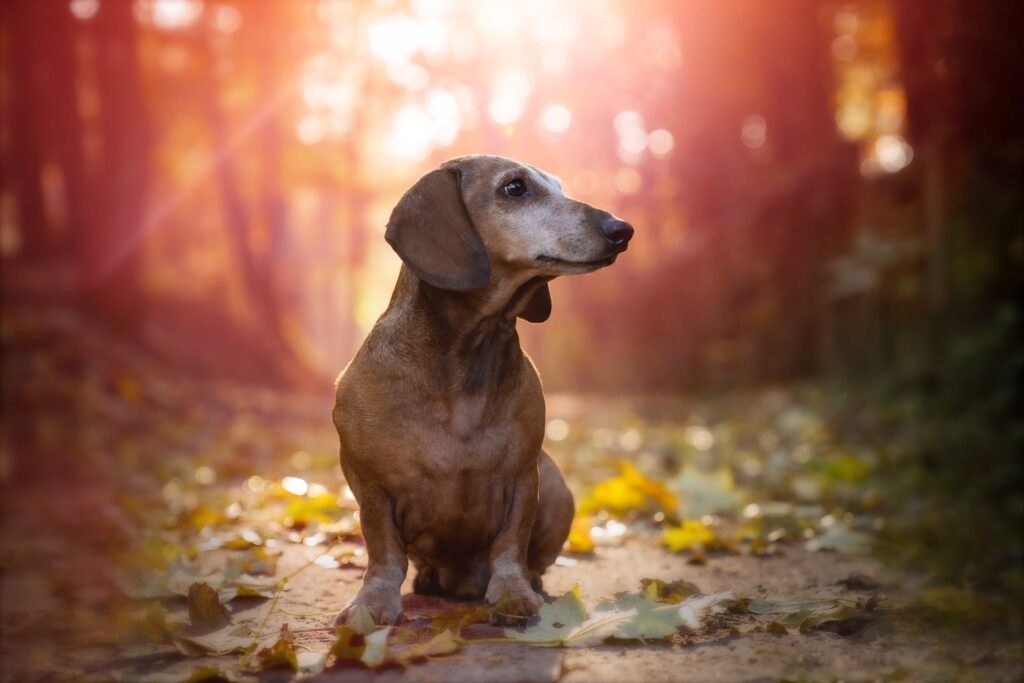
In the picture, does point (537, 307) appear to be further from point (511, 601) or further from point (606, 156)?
point (606, 156)

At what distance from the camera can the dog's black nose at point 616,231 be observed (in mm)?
3510

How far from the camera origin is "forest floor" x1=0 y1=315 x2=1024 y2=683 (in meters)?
2.93

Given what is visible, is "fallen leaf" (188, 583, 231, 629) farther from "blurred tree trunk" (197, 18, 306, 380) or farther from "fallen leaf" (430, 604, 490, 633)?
"blurred tree trunk" (197, 18, 306, 380)

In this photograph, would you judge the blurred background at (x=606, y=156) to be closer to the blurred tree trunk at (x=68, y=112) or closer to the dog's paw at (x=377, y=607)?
the blurred tree trunk at (x=68, y=112)

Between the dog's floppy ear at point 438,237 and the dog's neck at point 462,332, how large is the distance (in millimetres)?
121

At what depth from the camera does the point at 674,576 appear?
4285 mm

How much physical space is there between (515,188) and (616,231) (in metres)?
0.46

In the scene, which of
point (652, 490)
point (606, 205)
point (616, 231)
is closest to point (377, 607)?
point (616, 231)

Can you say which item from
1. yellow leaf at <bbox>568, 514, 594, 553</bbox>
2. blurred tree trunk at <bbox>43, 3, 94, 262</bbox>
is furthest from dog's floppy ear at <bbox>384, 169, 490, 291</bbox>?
blurred tree trunk at <bbox>43, 3, 94, 262</bbox>

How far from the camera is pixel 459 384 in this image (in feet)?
11.5

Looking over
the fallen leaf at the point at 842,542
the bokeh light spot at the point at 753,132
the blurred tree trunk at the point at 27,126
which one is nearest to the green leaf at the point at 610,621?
the fallen leaf at the point at 842,542

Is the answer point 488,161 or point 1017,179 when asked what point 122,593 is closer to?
point 488,161

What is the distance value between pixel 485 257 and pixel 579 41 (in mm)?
19769

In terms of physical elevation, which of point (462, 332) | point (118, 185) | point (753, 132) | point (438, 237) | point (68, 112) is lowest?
point (462, 332)
